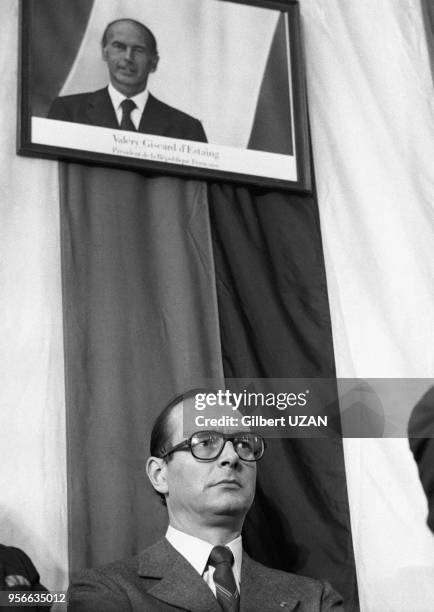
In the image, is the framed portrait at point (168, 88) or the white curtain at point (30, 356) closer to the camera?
the white curtain at point (30, 356)

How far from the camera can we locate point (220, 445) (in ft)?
7.23

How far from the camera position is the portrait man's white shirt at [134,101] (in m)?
2.89

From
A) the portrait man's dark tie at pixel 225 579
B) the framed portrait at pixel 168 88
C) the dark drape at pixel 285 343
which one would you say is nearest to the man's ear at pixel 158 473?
the portrait man's dark tie at pixel 225 579

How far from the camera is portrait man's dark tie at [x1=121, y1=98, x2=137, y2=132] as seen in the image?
288 cm

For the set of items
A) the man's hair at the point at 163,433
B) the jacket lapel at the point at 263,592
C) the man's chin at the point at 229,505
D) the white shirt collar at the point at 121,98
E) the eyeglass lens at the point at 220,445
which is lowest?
the jacket lapel at the point at 263,592

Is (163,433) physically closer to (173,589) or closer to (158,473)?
(158,473)

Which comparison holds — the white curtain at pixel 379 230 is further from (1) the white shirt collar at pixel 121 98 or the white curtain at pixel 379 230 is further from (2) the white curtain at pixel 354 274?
(1) the white shirt collar at pixel 121 98

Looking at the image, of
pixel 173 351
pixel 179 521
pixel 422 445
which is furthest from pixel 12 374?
pixel 422 445

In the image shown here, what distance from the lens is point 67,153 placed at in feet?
9.09

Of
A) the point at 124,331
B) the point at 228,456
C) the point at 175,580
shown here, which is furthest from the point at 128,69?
the point at 175,580

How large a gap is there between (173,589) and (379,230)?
141cm

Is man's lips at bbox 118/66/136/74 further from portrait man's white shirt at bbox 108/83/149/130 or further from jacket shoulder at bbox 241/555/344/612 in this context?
jacket shoulder at bbox 241/555/344/612

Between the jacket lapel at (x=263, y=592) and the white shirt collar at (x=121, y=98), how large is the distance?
141 cm

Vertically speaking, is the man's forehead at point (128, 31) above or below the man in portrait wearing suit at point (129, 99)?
above
